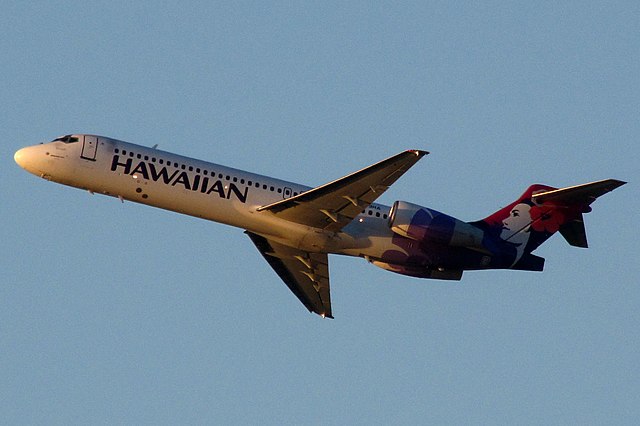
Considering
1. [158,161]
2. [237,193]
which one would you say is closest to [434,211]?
[237,193]

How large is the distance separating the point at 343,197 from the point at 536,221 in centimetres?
794

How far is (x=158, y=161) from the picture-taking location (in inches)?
1559

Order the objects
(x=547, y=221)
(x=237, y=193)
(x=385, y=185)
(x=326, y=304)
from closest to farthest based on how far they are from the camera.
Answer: (x=385, y=185) < (x=237, y=193) < (x=547, y=221) < (x=326, y=304)

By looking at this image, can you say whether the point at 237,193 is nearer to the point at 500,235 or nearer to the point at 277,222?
the point at 277,222

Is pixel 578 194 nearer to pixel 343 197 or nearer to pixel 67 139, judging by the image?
pixel 343 197

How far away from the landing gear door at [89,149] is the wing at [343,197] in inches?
225

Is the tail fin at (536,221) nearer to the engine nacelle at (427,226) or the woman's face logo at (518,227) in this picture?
the woman's face logo at (518,227)

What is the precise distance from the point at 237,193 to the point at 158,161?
2.78m

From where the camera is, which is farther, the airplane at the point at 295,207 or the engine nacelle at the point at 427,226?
the engine nacelle at the point at 427,226

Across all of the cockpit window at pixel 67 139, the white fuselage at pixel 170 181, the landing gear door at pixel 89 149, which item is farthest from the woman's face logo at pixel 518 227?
the cockpit window at pixel 67 139

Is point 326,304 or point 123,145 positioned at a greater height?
point 123,145

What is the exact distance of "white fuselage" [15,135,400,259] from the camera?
39.4 m

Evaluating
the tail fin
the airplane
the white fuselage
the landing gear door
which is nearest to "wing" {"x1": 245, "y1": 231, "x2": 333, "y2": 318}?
the airplane

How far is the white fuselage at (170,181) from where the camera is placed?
129 ft
